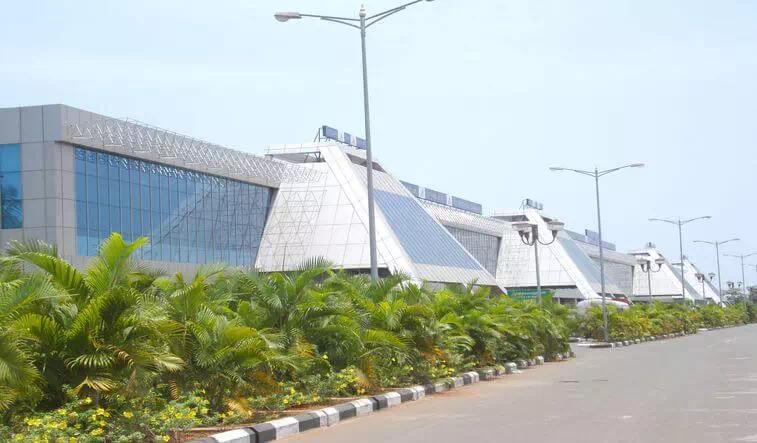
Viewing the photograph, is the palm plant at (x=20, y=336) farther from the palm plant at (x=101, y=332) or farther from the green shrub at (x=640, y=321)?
the green shrub at (x=640, y=321)

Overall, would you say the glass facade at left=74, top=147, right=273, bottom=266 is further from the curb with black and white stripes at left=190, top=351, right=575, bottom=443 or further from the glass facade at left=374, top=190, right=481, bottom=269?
the curb with black and white stripes at left=190, top=351, right=575, bottom=443

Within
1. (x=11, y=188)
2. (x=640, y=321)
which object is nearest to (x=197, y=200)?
(x=11, y=188)

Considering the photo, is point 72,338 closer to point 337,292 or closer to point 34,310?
point 34,310

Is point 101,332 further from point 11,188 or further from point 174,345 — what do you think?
point 11,188

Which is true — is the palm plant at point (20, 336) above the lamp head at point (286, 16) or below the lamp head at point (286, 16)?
below

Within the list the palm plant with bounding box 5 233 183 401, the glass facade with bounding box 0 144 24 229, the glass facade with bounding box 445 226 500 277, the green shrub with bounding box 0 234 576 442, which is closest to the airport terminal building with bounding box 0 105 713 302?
the glass facade with bounding box 0 144 24 229

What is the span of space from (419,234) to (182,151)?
18.3 m

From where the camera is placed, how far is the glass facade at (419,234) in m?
60.5

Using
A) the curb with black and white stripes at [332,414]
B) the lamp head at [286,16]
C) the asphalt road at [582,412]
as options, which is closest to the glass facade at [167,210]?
the lamp head at [286,16]

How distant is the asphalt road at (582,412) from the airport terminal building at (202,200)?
21.9m

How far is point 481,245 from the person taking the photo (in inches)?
3775

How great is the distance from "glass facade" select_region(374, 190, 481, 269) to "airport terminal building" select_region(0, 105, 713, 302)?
137 mm

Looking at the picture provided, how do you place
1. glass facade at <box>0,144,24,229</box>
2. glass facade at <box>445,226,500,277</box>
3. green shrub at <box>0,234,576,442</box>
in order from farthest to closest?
glass facade at <box>445,226,500,277</box> → glass facade at <box>0,144,24,229</box> → green shrub at <box>0,234,576,442</box>

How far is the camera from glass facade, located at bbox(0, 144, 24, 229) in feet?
139
